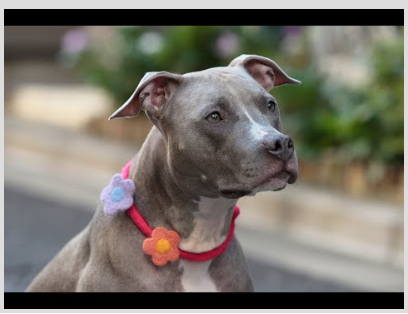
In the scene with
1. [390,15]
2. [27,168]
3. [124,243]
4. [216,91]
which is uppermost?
[216,91]

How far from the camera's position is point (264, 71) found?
11.7 feet

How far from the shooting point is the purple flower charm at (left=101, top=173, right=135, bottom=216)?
133 inches

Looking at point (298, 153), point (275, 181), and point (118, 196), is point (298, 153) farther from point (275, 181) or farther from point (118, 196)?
point (275, 181)

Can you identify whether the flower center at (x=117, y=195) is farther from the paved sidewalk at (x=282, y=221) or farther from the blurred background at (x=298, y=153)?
the paved sidewalk at (x=282, y=221)

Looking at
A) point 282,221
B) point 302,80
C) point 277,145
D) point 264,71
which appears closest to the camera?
point 277,145

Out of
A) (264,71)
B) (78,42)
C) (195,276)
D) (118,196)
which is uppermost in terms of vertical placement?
(264,71)

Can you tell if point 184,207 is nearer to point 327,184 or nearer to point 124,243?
point 124,243

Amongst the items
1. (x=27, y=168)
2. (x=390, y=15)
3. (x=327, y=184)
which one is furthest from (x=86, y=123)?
(x=390, y=15)

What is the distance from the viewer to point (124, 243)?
11.1 feet

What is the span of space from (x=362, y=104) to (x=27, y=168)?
3597 mm

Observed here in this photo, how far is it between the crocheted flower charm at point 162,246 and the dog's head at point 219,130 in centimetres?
22

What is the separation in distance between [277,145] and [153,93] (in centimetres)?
55

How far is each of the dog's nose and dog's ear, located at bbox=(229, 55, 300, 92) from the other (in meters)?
0.50

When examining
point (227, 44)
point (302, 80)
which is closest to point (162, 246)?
point (302, 80)
